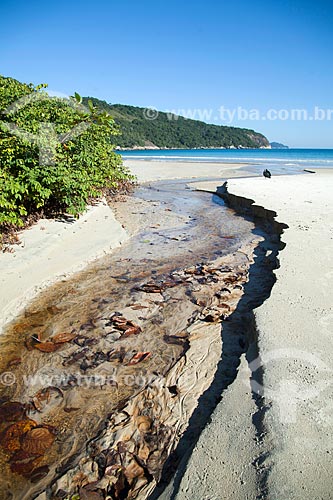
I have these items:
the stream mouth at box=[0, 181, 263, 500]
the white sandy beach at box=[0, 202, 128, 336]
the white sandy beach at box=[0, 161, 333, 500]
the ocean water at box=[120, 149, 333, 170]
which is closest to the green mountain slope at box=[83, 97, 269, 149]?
the ocean water at box=[120, 149, 333, 170]

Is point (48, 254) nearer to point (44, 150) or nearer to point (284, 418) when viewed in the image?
point (44, 150)

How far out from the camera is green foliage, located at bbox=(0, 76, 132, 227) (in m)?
6.12

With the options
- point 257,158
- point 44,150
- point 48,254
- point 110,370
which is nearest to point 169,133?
point 257,158

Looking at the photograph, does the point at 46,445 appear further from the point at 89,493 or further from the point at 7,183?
the point at 7,183

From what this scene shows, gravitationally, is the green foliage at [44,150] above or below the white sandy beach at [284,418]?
above

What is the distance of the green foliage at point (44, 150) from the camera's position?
20.1 feet

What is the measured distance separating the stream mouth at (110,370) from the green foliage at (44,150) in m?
1.98

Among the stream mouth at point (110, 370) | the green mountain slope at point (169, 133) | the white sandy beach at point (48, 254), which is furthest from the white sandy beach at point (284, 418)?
the green mountain slope at point (169, 133)

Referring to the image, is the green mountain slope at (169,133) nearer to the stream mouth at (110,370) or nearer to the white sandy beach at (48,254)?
the white sandy beach at (48,254)

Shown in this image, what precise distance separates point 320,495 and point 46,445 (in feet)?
5.68

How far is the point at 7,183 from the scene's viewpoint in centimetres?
534

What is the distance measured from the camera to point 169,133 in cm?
11069

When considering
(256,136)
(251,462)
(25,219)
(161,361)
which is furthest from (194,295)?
(256,136)

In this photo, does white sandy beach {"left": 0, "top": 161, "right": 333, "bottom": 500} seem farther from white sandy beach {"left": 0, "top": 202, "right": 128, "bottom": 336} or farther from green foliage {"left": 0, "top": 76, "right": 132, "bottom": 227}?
green foliage {"left": 0, "top": 76, "right": 132, "bottom": 227}
